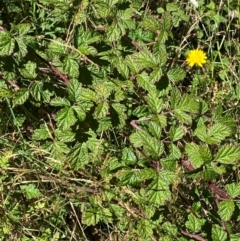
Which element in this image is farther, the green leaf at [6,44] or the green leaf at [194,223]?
the green leaf at [194,223]

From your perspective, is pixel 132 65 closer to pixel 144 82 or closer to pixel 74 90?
pixel 144 82

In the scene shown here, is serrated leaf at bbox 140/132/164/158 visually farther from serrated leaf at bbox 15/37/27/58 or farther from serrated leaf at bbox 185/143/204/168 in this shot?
serrated leaf at bbox 15/37/27/58

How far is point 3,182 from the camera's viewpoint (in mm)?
2506

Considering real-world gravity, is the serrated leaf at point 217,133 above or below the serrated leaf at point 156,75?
below

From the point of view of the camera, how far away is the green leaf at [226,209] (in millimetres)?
2096

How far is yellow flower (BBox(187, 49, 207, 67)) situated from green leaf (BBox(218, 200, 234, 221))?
955 millimetres

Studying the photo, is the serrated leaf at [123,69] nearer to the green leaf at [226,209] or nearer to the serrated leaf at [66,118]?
the serrated leaf at [66,118]

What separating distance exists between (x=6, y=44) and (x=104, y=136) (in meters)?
0.65

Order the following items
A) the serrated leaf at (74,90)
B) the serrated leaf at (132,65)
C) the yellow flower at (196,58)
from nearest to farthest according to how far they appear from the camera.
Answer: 1. the serrated leaf at (74,90)
2. the serrated leaf at (132,65)
3. the yellow flower at (196,58)

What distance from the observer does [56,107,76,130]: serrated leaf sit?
210cm

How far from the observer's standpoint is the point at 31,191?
2479mm

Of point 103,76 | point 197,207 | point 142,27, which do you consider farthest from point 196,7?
point 197,207

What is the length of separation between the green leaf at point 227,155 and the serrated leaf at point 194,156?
7cm

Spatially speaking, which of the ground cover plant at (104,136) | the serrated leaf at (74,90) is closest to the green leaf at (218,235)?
the ground cover plant at (104,136)
